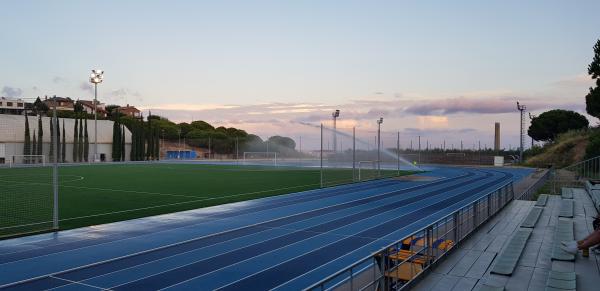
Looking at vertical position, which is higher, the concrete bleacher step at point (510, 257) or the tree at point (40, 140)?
the tree at point (40, 140)

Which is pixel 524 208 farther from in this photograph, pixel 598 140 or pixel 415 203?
pixel 598 140

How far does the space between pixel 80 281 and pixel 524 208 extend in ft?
43.5

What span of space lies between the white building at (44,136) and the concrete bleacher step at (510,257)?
56.7 metres

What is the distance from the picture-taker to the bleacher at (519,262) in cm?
673

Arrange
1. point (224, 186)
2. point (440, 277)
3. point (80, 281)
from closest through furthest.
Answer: point (440, 277) → point (80, 281) → point (224, 186)

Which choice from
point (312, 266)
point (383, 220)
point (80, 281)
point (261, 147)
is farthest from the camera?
point (261, 147)

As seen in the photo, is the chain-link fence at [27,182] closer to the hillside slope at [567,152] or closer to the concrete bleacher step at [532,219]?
the concrete bleacher step at [532,219]

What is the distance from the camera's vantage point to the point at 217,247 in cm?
1078

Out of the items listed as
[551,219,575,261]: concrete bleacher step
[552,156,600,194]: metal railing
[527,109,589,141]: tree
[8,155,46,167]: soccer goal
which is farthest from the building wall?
[527,109,589,141]: tree

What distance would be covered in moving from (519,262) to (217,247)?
6369 millimetres

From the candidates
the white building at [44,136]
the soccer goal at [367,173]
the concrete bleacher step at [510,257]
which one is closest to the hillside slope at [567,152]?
the soccer goal at [367,173]

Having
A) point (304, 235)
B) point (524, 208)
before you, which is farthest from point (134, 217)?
point (524, 208)

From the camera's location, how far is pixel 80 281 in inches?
317

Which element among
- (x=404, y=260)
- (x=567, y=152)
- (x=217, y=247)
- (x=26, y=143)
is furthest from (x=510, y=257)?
(x=26, y=143)
